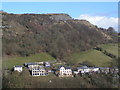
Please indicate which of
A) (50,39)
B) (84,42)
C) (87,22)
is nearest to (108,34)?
(87,22)

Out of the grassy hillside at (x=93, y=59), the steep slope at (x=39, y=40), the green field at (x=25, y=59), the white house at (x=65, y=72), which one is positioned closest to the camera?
the white house at (x=65, y=72)

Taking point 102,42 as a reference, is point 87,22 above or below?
above

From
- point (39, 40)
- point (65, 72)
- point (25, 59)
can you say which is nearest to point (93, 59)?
point (65, 72)

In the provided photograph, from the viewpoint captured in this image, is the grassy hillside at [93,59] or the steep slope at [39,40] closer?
the grassy hillside at [93,59]

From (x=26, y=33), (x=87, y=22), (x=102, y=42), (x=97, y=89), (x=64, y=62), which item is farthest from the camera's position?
(x=87, y=22)

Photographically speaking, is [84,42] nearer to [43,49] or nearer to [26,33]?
[43,49]

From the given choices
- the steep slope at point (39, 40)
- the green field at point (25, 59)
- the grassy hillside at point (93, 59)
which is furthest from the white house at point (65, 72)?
the steep slope at point (39, 40)

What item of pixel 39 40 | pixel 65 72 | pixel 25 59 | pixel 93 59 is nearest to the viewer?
pixel 65 72

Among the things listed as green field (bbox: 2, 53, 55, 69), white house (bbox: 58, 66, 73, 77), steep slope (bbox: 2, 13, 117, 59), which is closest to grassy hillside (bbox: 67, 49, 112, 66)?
steep slope (bbox: 2, 13, 117, 59)

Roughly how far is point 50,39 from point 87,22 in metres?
10.2

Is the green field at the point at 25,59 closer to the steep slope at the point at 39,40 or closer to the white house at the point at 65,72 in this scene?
the steep slope at the point at 39,40

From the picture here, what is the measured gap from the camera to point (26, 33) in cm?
1337

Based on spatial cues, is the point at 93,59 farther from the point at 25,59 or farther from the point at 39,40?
the point at 39,40

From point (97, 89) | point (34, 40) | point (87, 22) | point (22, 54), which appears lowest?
point (97, 89)
